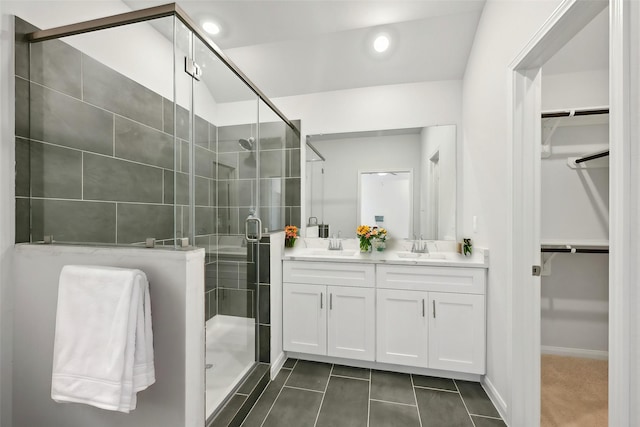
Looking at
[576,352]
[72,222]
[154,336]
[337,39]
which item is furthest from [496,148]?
[72,222]

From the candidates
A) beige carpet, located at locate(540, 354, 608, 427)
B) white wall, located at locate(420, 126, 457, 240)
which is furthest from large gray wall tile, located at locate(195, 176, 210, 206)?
beige carpet, located at locate(540, 354, 608, 427)

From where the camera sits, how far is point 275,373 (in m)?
2.06

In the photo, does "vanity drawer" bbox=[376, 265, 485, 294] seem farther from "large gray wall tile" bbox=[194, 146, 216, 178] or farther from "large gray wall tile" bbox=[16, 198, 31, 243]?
"large gray wall tile" bbox=[16, 198, 31, 243]

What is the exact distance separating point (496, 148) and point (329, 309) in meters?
1.65

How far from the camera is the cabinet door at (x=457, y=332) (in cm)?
192

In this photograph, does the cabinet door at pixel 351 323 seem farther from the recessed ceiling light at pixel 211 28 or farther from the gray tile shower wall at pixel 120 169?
the recessed ceiling light at pixel 211 28

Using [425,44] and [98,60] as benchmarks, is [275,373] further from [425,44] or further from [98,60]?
[425,44]

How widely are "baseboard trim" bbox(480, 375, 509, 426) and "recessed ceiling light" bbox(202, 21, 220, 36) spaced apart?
3315mm

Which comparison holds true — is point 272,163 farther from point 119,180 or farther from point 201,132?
point 119,180

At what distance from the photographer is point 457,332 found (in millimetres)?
1960

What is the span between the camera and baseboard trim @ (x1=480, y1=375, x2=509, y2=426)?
1.61m

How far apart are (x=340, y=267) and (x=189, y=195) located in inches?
50.3

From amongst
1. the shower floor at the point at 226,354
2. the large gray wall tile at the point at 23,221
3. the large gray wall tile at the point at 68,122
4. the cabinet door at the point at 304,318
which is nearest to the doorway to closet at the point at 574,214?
the cabinet door at the point at 304,318

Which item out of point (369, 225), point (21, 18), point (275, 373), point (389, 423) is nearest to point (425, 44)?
point (369, 225)
